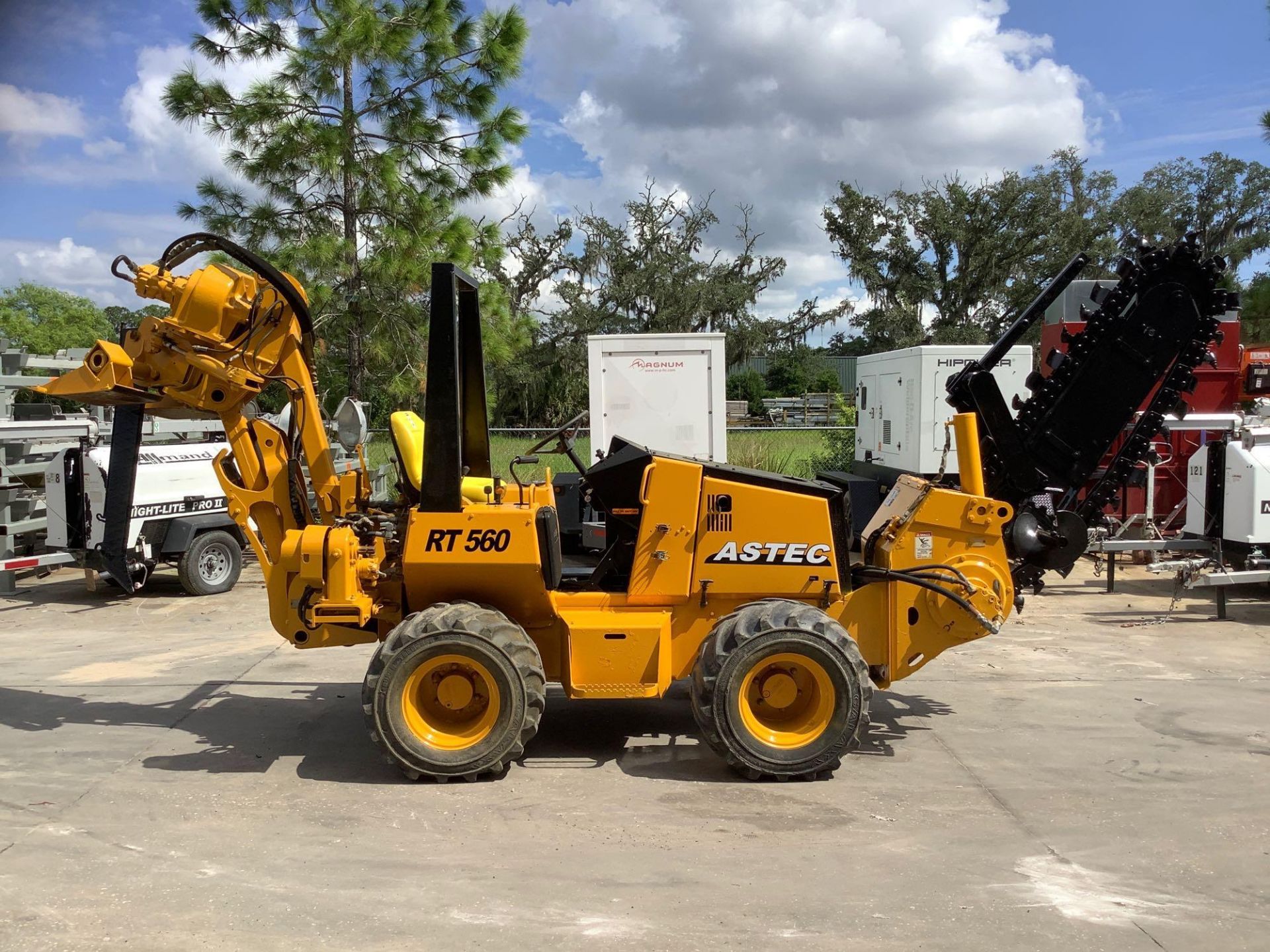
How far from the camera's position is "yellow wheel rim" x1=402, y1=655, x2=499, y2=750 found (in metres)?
5.68

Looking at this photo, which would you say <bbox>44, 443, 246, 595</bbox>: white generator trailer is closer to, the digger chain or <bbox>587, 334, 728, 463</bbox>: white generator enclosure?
<bbox>587, 334, 728, 463</bbox>: white generator enclosure

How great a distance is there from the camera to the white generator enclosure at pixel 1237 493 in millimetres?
10578

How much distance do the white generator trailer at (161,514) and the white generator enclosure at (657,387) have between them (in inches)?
193

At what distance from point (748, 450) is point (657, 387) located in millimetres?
6143

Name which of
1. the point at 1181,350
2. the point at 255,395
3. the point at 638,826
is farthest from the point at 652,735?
the point at 1181,350

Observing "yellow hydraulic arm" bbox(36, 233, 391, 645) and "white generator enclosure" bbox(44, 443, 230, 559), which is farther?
"white generator enclosure" bbox(44, 443, 230, 559)

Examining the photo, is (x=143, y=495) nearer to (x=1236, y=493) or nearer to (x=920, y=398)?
(x=920, y=398)

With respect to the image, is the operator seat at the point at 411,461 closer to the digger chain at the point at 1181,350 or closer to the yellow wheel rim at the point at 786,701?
the yellow wheel rim at the point at 786,701

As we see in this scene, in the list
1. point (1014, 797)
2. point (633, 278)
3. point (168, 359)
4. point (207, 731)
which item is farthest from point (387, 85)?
point (633, 278)

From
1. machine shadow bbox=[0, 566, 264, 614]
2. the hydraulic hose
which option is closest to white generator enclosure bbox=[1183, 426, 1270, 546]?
the hydraulic hose

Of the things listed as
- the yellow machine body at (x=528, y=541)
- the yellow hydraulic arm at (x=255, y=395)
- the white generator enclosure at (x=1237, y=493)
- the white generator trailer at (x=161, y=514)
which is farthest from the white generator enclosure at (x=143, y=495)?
the white generator enclosure at (x=1237, y=493)

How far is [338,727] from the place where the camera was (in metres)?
6.80

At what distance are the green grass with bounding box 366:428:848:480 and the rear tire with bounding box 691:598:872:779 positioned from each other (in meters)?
11.6

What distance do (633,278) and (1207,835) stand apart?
3655cm
